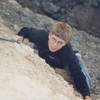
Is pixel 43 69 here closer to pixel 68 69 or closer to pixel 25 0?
pixel 68 69

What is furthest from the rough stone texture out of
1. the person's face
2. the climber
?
the person's face

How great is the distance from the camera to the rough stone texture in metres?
4.16

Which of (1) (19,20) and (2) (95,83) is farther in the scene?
(1) (19,20)

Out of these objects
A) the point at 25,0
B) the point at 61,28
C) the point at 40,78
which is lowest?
the point at 25,0

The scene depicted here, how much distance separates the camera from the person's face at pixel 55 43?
2.71m

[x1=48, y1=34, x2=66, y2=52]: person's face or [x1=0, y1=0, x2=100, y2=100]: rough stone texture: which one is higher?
[x1=48, y1=34, x2=66, y2=52]: person's face

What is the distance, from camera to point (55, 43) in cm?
272

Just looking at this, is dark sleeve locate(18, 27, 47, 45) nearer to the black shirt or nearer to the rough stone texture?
the black shirt

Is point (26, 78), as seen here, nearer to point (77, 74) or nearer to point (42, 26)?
point (77, 74)

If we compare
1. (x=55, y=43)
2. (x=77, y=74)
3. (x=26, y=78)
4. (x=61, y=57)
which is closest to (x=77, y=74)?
(x=77, y=74)

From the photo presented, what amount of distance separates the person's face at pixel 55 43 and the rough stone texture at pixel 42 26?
1.20 metres

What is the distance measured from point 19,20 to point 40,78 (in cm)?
258

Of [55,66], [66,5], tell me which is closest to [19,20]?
[66,5]

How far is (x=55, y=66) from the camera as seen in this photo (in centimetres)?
288
